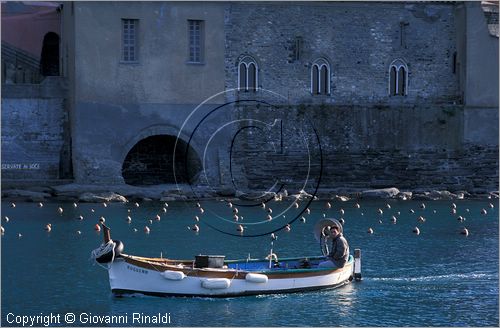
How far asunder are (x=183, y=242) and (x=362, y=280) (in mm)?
7267

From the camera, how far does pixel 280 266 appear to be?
24.6m

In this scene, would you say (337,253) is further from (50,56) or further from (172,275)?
(50,56)

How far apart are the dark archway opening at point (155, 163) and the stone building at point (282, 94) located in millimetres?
49

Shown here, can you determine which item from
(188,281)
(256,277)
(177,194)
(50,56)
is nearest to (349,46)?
(177,194)

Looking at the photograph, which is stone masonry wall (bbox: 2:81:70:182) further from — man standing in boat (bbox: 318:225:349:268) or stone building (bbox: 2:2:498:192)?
man standing in boat (bbox: 318:225:349:268)

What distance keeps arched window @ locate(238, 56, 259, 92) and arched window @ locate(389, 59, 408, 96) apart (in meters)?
5.37

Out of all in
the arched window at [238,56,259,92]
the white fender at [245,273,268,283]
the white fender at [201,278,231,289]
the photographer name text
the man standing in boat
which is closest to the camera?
the photographer name text

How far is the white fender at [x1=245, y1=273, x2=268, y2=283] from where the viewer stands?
76.2 feet

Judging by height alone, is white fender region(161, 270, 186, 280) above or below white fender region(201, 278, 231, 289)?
above

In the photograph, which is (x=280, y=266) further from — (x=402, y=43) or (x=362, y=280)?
(x=402, y=43)

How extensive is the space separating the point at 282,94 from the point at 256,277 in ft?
76.0

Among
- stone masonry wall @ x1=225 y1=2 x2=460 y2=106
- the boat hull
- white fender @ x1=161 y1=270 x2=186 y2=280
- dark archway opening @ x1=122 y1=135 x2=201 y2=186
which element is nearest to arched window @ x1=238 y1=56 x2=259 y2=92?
stone masonry wall @ x1=225 y1=2 x2=460 y2=106

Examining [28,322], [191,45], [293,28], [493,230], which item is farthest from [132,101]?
[28,322]

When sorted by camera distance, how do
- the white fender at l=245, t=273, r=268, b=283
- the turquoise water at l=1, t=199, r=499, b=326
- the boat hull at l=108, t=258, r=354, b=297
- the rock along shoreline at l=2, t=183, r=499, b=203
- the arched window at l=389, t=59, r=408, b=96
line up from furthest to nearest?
1. the arched window at l=389, t=59, r=408, b=96
2. the rock along shoreline at l=2, t=183, r=499, b=203
3. the white fender at l=245, t=273, r=268, b=283
4. the boat hull at l=108, t=258, r=354, b=297
5. the turquoise water at l=1, t=199, r=499, b=326
